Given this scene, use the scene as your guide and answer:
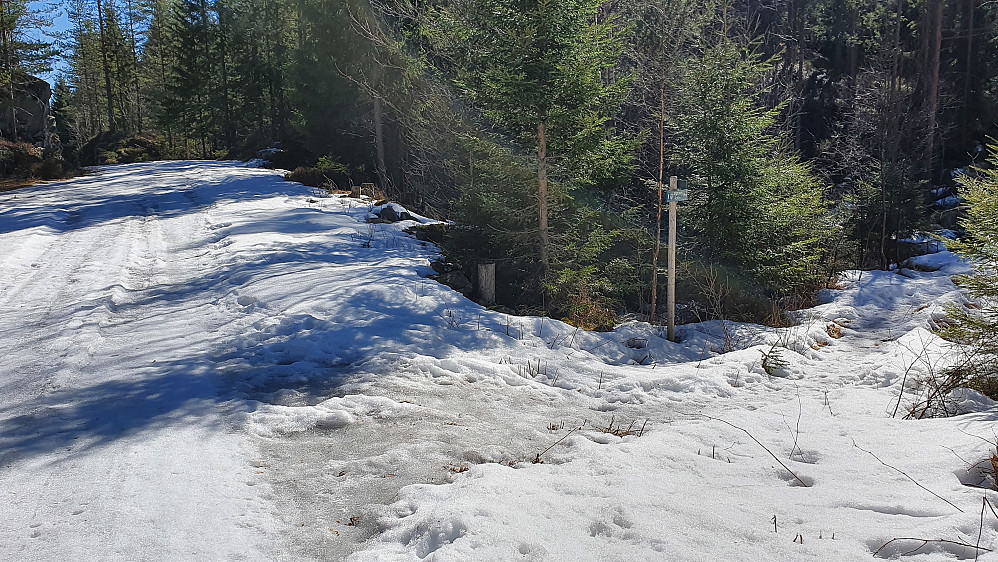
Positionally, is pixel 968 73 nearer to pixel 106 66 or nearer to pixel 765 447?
pixel 765 447

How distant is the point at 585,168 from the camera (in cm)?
1053

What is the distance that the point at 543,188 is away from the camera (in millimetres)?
10391

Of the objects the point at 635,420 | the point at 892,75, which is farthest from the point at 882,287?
the point at 892,75

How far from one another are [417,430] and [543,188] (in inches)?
248

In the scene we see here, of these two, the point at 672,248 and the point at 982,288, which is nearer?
the point at 982,288

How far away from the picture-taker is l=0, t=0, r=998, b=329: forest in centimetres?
1045

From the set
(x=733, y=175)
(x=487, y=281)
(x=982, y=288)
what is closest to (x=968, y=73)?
(x=733, y=175)

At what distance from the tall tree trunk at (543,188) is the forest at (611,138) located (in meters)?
0.03

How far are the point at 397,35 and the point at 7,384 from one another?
16.3 m

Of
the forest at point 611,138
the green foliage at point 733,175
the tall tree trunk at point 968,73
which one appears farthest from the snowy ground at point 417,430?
the tall tree trunk at point 968,73

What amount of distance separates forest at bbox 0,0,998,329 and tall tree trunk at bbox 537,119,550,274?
3cm

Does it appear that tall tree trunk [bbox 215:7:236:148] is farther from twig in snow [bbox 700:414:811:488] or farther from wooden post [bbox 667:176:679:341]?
twig in snow [bbox 700:414:811:488]

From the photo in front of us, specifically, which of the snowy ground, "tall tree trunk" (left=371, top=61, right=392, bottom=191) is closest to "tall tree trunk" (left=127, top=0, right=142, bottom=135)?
"tall tree trunk" (left=371, top=61, right=392, bottom=191)

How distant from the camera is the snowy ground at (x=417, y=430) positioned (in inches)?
127
